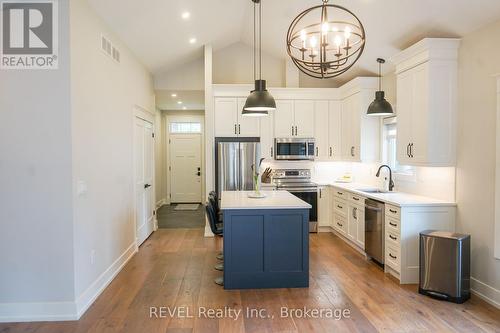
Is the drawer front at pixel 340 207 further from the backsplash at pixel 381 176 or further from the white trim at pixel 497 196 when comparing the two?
the white trim at pixel 497 196

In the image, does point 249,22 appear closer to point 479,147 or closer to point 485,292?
point 479,147

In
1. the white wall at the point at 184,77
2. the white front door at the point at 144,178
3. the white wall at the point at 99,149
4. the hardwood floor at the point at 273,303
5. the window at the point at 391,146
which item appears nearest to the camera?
the hardwood floor at the point at 273,303

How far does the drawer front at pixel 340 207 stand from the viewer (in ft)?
17.9

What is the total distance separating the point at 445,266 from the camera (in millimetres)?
3281

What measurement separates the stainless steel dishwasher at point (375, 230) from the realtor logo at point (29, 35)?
3867mm

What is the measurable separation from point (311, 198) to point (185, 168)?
475cm

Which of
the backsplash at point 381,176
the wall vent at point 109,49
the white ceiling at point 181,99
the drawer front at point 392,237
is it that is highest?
the white ceiling at point 181,99

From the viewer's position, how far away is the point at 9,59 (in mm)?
2910

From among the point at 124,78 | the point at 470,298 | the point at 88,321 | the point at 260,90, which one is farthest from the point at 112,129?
the point at 470,298

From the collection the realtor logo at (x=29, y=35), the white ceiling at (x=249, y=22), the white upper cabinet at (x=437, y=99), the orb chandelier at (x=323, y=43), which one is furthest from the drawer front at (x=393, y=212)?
the realtor logo at (x=29, y=35)

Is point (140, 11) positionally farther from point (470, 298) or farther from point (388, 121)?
point (470, 298)

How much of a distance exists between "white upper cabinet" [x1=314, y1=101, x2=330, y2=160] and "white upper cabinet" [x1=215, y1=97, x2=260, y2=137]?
1.18 m

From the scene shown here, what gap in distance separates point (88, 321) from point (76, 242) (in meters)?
0.70

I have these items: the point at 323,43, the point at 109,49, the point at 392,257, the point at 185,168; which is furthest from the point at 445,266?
the point at 185,168
